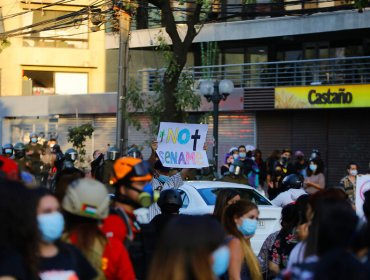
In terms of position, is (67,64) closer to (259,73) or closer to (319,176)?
(259,73)

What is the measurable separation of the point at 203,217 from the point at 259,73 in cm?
2695

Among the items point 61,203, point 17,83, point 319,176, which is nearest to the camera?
point 61,203

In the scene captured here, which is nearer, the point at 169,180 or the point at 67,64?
the point at 169,180

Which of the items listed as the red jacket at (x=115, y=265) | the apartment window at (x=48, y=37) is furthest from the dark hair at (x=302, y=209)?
the apartment window at (x=48, y=37)

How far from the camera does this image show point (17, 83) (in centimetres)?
4047

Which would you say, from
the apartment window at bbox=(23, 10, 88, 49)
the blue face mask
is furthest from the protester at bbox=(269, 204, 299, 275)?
the apartment window at bbox=(23, 10, 88, 49)

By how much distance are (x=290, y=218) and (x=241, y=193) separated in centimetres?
618

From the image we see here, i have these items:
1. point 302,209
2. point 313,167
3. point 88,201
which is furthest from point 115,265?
point 313,167

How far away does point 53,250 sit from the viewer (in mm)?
4820

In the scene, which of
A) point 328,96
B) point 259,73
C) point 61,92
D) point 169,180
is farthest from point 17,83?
point 169,180

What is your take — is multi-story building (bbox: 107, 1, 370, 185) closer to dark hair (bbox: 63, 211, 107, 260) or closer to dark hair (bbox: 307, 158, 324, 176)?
dark hair (bbox: 307, 158, 324, 176)

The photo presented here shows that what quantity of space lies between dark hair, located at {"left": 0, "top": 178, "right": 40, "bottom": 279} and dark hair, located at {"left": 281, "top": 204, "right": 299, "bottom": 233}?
11.8 ft

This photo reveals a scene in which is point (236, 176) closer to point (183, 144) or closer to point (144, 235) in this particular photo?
point (183, 144)

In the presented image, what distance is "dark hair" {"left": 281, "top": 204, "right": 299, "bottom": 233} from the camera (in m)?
7.77
